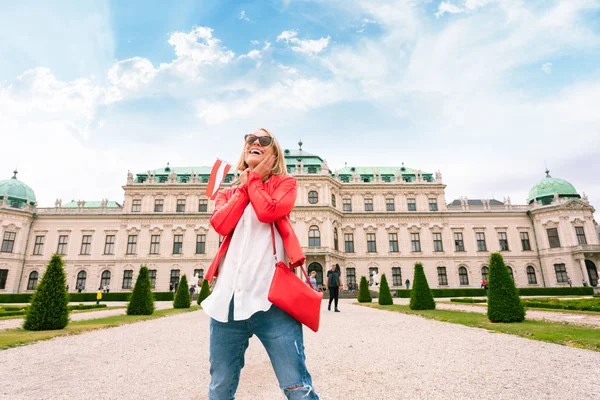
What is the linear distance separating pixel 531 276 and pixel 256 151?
1804 inches

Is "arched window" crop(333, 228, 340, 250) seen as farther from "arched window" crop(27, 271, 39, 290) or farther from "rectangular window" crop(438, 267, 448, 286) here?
"arched window" crop(27, 271, 39, 290)

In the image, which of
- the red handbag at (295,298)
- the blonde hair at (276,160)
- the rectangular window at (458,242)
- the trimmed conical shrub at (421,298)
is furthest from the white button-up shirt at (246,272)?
the rectangular window at (458,242)

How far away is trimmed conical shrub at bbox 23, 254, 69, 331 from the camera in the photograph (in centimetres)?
1008

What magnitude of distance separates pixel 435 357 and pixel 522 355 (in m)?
1.56

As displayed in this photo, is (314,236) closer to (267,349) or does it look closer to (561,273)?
(561,273)

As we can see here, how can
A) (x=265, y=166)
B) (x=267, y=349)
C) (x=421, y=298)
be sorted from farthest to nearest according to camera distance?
(x=421, y=298)
(x=265, y=166)
(x=267, y=349)

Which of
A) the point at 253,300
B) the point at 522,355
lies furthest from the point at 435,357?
the point at 253,300

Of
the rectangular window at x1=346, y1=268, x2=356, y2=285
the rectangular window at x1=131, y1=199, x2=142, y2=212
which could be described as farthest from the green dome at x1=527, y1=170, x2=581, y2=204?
the rectangular window at x1=131, y1=199, x2=142, y2=212

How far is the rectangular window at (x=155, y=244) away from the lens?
38594mm

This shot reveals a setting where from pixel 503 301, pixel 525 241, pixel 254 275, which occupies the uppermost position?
pixel 525 241

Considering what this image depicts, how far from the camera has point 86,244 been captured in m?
38.8

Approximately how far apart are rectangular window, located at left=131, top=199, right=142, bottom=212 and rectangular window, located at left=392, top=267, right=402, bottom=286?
31.0 meters

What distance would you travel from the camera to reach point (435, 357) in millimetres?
6051

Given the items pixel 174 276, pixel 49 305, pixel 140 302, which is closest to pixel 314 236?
pixel 174 276
